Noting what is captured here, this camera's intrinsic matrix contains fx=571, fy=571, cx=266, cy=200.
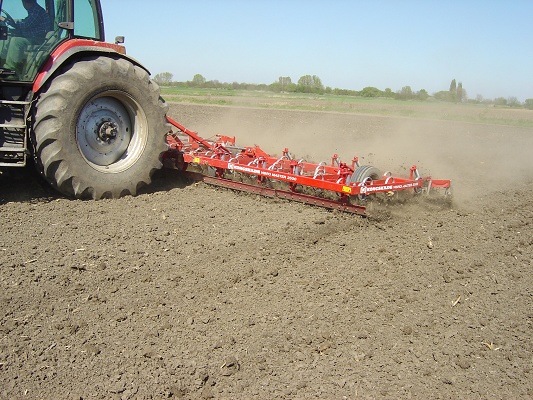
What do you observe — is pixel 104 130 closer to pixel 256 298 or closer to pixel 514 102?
pixel 256 298

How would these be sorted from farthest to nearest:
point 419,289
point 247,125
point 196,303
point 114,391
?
point 247,125 < point 419,289 < point 196,303 < point 114,391

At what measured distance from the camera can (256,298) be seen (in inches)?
155

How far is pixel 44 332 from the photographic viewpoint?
11.0 feet

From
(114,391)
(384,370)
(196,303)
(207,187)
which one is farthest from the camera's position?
(207,187)

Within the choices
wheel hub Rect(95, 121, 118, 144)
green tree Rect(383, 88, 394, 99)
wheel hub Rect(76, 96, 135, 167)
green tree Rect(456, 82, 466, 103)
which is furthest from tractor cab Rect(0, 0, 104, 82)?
green tree Rect(383, 88, 394, 99)

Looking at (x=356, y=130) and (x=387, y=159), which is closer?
(x=387, y=159)

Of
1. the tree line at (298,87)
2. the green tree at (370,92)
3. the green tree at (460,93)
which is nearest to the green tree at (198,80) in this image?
the tree line at (298,87)

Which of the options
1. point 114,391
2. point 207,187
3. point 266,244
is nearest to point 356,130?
point 207,187

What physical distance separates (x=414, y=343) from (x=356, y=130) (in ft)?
40.5

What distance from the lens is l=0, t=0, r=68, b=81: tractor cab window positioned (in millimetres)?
5617

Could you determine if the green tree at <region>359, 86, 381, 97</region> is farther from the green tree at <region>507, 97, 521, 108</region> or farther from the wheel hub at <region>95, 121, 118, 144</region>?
the wheel hub at <region>95, 121, 118, 144</region>

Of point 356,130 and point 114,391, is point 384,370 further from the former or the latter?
point 356,130

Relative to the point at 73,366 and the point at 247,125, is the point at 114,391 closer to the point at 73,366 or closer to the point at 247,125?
the point at 73,366

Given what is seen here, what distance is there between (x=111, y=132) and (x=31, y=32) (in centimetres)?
126
